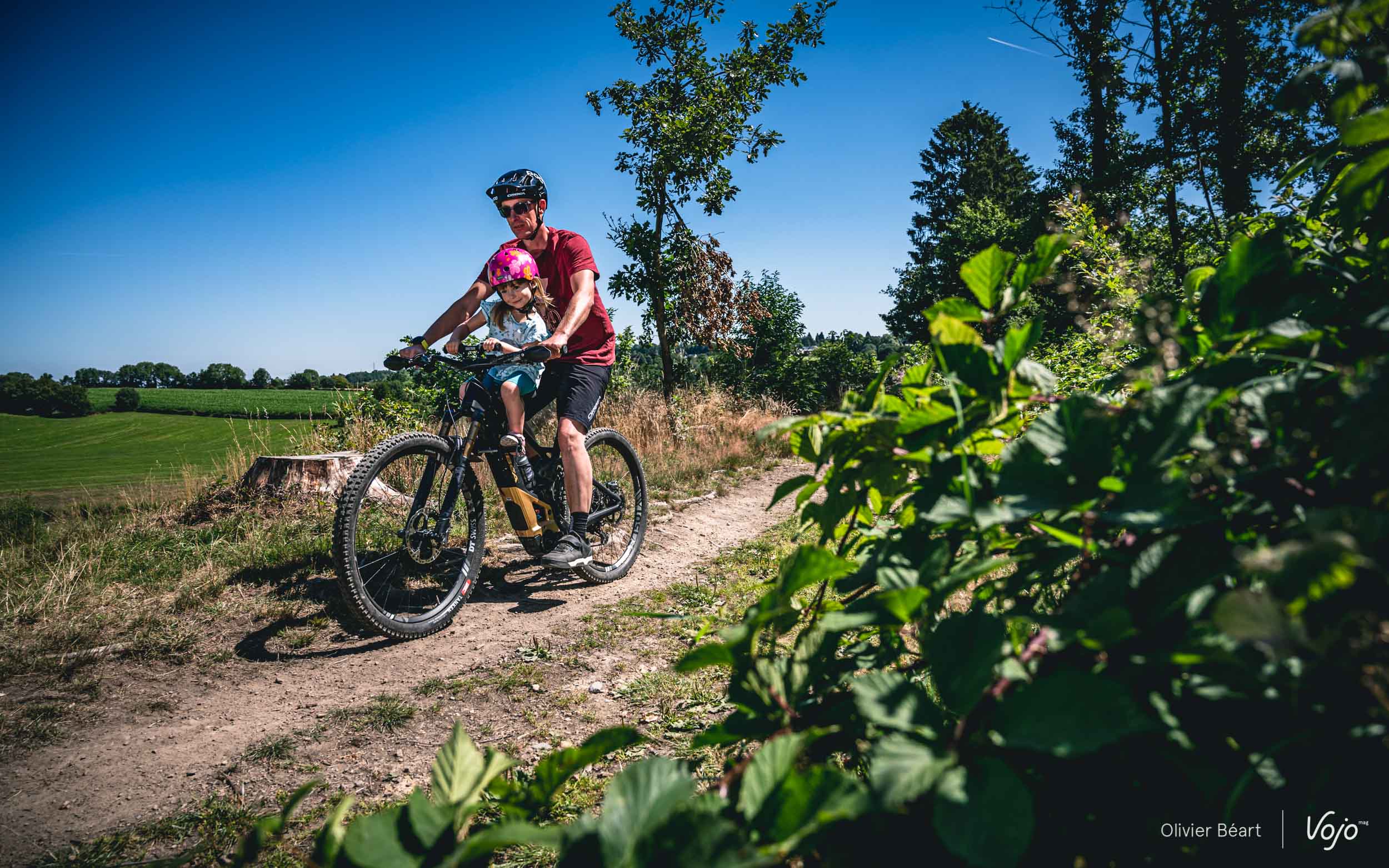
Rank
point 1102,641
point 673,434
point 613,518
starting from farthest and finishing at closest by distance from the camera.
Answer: point 673,434, point 613,518, point 1102,641

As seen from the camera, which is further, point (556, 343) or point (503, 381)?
point (503, 381)

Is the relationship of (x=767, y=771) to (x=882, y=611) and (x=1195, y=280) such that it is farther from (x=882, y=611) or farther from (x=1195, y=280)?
(x=1195, y=280)

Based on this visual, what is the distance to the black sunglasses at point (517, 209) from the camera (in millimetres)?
4035

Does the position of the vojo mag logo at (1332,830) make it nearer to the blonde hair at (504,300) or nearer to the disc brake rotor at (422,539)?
the disc brake rotor at (422,539)

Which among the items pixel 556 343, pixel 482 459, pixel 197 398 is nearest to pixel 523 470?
pixel 482 459

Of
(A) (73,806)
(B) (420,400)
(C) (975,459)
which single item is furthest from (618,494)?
(B) (420,400)

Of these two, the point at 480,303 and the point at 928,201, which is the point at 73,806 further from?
the point at 928,201

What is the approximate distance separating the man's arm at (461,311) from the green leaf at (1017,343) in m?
3.84

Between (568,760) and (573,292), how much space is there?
3.78m

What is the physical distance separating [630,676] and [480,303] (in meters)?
2.60

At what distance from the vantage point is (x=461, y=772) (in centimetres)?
57

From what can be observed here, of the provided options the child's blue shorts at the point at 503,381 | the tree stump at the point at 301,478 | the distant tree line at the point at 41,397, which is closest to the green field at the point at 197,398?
the distant tree line at the point at 41,397

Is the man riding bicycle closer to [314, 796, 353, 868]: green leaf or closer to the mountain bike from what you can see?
the mountain bike

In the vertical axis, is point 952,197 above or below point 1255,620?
above
